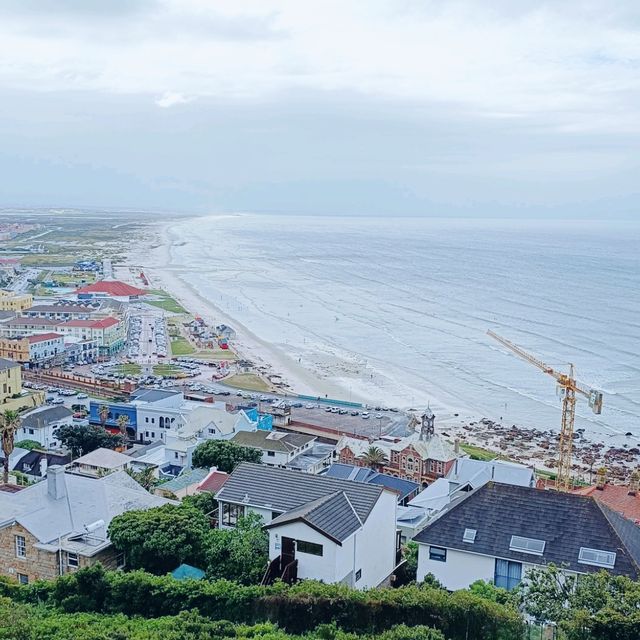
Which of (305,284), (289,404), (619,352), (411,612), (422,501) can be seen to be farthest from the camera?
(305,284)

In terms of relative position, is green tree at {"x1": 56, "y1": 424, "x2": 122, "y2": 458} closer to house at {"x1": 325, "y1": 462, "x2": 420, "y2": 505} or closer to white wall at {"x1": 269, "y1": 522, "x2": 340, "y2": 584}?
house at {"x1": 325, "y1": 462, "x2": 420, "y2": 505}

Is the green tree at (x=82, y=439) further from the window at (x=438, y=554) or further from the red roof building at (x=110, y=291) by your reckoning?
the red roof building at (x=110, y=291)

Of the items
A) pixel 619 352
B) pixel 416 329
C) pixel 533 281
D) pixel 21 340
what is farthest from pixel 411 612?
pixel 533 281

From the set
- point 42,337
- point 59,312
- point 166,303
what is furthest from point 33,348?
point 166,303

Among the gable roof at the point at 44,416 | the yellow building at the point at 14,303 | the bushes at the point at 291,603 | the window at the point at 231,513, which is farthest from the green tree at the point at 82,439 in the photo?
the yellow building at the point at 14,303

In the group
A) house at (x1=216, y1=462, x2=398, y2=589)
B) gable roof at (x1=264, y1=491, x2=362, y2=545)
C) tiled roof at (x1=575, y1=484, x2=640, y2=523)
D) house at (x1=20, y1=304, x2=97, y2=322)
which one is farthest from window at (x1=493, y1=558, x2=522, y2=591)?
house at (x1=20, y1=304, x2=97, y2=322)

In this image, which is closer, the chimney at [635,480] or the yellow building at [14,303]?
the chimney at [635,480]

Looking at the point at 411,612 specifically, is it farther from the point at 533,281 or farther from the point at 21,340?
the point at 533,281
